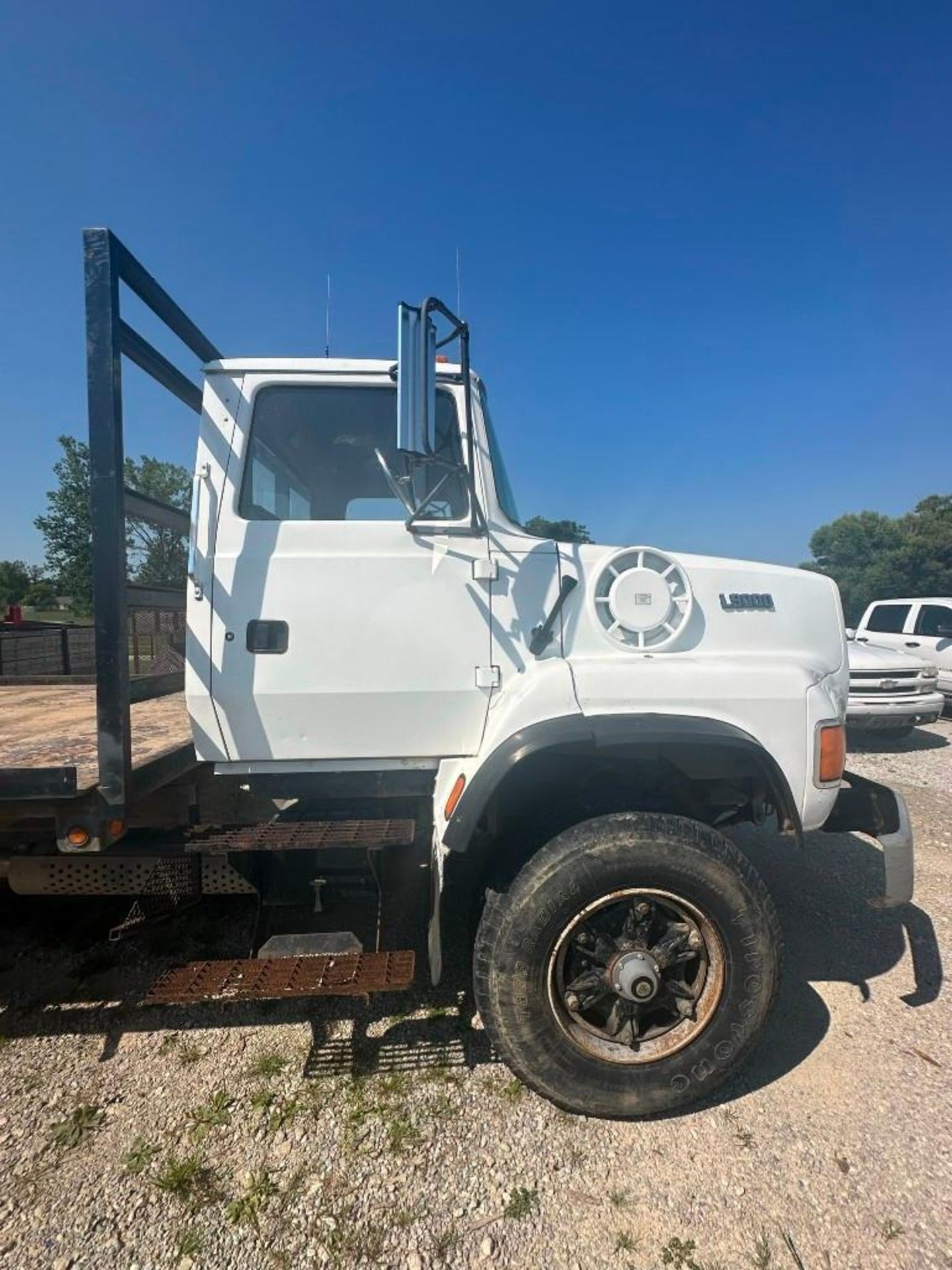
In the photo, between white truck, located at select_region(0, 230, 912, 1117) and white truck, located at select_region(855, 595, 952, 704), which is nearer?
white truck, located at select_region(0, 230, 912, 1117)

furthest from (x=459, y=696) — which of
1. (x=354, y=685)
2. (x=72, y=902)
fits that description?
(x=72, y=902)

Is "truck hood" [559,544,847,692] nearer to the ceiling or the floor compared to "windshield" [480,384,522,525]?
nearer to the floor

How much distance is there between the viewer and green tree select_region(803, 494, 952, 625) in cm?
2891

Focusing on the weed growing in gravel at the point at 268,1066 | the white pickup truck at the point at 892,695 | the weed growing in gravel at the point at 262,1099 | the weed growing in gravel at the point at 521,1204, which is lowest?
the weed growing in gravel at the point at 521,1204

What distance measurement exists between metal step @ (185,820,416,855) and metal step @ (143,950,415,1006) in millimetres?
430

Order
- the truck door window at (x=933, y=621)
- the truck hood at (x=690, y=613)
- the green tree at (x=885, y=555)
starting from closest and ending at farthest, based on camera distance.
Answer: the truck hood at (x=690, y=613) → the truck door window at (x=933, y=621) → the green tree at (x=885, y=555)

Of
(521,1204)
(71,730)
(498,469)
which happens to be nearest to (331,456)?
(498,469)

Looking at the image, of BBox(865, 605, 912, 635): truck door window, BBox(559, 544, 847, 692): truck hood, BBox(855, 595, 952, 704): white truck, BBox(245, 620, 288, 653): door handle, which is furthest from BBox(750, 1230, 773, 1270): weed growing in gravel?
BBox(865, 605, 912, 635): truck door window

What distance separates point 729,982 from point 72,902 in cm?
361

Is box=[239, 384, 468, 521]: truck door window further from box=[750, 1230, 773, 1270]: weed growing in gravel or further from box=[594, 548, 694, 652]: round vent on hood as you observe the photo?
box=[750, 1230, 773, 1270]: weed growing in gravel

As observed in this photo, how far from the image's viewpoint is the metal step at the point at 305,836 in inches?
89.2

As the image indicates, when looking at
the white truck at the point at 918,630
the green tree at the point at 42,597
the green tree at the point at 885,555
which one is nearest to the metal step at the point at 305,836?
the white truck at the point at 918,630

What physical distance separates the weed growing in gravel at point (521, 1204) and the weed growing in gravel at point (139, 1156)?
1.23 metres

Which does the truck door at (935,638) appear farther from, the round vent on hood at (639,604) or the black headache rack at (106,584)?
the black headache rack at (106,584)
